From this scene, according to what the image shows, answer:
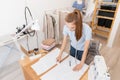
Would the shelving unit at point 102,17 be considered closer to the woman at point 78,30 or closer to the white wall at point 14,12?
the white wall at point 14,12

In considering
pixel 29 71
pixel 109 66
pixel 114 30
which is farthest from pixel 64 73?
pixel 114 30

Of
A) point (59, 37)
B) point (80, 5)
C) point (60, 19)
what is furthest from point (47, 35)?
point (80, 5)

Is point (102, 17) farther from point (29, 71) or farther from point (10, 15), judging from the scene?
point (29, 71)

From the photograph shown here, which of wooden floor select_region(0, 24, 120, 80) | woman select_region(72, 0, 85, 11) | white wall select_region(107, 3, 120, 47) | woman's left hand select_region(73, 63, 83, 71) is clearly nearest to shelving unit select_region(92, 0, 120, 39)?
white wall select_region(107, 3, 120, 47)

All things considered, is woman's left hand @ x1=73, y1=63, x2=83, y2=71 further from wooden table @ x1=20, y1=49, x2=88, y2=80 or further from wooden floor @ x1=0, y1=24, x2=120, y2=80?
wooden floor @ x1=0, y1=24, x2=120, y2=80

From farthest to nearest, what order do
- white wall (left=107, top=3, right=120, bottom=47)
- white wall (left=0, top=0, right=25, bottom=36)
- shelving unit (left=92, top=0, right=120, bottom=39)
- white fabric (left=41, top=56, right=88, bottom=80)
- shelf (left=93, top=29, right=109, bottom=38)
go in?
shelf (left=93, top=29, right=109, bottom=38) < shelving unit (left=92, top=0, right=120, bottom=39) < white wall (left=107, top=3, right=120, bottom=47) < white wall (left=0, top=0, right=25, bottom=36) < white fabric (left=41, top=56, right=88, bottom=80)

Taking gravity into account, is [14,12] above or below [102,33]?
above

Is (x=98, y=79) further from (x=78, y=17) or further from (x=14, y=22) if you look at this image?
(x=14, y=22)

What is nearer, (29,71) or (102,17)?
(29,71)

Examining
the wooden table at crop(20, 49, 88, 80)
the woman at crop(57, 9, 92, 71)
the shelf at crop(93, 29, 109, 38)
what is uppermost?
the woman at crop(57, 9, 92, 71)

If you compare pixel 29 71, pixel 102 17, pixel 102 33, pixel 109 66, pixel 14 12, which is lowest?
pixel 109 66

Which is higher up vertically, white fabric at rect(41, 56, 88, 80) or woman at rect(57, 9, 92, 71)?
woman at rect(57, 9, 92, 71)

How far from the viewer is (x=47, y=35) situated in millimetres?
2730

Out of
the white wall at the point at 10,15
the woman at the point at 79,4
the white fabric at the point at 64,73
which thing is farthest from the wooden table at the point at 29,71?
the woman at the point at 79,4
